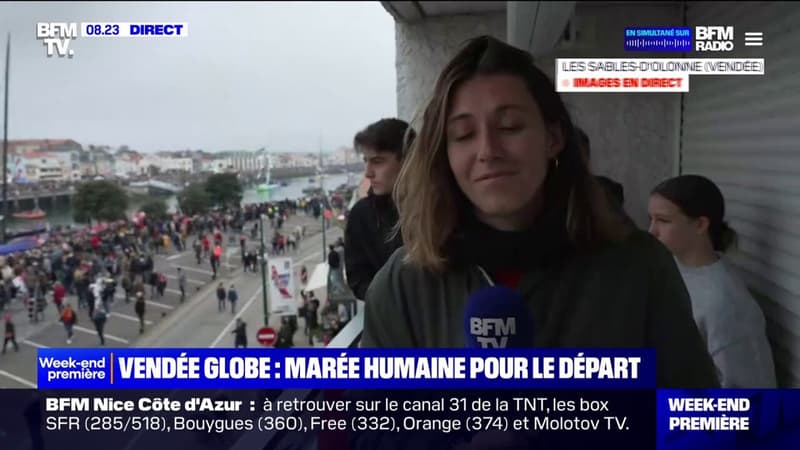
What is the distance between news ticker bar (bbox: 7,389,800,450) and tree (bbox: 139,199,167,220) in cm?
57

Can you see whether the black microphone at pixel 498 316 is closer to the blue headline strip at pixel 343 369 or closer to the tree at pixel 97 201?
the blue headline strip at pixel 343 369

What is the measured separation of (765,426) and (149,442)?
99 centimetres

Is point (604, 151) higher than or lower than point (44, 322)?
higher

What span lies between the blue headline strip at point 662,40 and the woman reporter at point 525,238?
0.35 m

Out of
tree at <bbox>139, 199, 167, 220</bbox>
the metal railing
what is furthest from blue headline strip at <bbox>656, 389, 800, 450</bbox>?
tree at <bbox>139, 199, 167, 220</bbox>

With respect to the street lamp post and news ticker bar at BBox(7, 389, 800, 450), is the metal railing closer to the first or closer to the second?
news ticker bar at BBox(7, 389, 800, 450)

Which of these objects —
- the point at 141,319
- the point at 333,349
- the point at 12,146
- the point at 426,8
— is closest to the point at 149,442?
the point at 333,349

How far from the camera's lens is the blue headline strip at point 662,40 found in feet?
3.47

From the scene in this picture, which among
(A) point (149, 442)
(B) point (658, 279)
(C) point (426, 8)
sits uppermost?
(C) point (426, 8)

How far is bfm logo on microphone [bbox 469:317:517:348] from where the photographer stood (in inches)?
32.6

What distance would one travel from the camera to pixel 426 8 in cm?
181

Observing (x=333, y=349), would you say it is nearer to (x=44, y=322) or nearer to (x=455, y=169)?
(x=455, y=169)

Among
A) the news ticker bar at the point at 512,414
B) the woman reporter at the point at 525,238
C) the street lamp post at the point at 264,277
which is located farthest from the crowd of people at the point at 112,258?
the woman reporter at the point at 525,238

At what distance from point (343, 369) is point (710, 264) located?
0.82 meters
